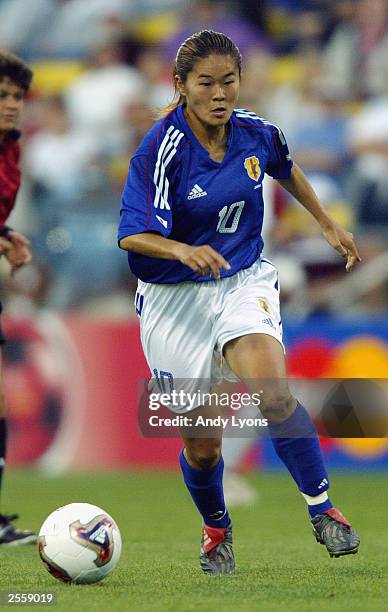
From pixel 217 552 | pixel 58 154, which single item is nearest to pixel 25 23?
pixel 58 154

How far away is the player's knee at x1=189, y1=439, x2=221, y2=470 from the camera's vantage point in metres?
5.38

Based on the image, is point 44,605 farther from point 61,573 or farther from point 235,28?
point 235,28

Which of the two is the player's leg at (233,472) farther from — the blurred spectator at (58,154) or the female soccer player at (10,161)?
the blurred spectator at (58,154)

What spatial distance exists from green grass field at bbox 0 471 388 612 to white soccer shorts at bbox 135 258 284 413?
32.7 inches

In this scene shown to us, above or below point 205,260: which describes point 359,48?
below

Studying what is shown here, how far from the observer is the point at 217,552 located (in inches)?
217

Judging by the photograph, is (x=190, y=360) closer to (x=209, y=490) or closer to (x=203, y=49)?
(x=209, y=490)

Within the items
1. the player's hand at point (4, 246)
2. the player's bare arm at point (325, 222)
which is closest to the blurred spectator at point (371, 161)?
the player's hand at point (4, 246)

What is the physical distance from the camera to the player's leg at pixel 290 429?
16.4 feet

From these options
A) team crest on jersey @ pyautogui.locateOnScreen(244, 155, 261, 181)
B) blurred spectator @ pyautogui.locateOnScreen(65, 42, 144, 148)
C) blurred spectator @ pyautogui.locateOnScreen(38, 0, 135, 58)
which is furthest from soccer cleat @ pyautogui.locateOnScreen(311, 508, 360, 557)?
blurred spectator @ pyautogui.locateOnScreen(38, 0, 135, 58)

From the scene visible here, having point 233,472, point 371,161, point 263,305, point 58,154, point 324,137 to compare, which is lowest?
point 233,472

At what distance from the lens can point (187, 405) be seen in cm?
535

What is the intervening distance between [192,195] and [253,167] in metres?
0.35

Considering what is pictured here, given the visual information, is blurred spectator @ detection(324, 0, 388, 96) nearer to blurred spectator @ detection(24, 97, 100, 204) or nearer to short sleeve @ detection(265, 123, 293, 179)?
blurred spectator @ detection(24, 97, 100, 204)
